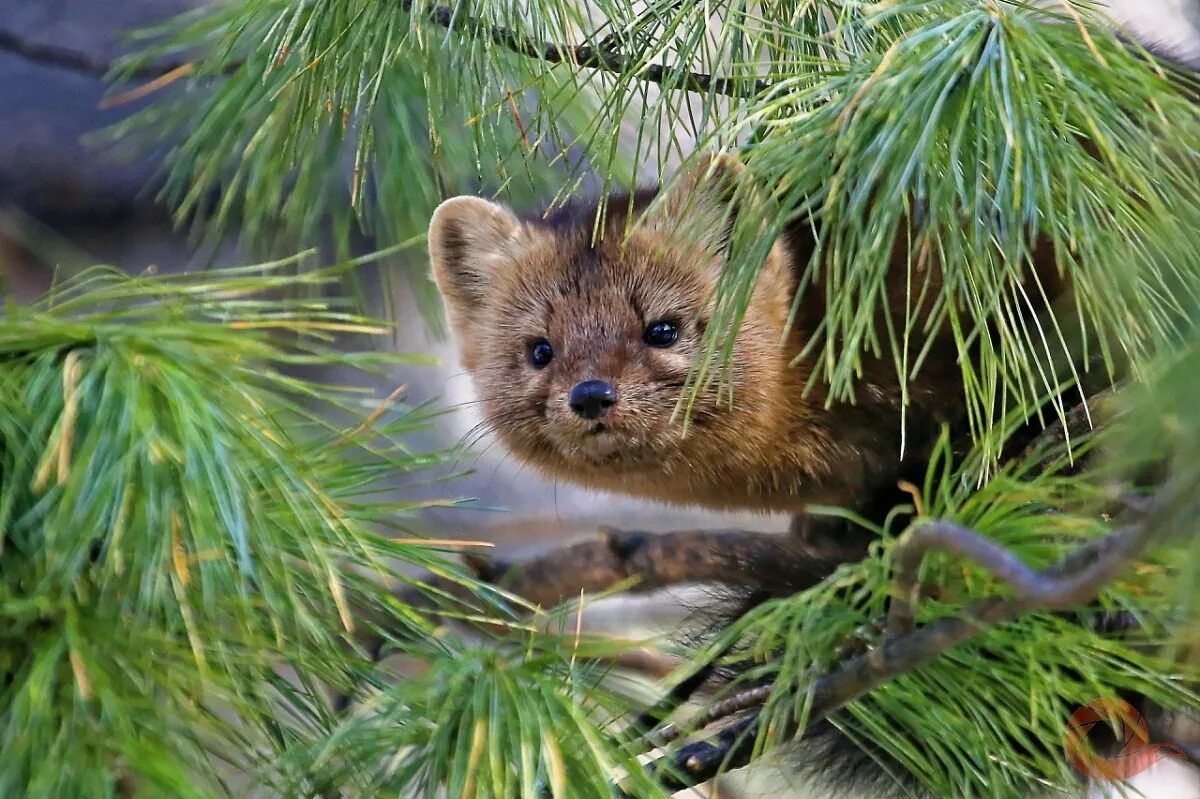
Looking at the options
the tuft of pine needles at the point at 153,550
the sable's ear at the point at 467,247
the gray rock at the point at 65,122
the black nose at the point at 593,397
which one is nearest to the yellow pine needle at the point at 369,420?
the tuft of pine needles at the point at 153,550

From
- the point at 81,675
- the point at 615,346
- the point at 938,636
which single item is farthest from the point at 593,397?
the point at 81,675

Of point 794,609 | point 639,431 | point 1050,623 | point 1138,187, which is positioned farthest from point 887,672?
point 639,431

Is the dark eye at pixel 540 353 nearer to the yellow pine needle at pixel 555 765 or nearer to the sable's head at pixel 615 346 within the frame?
the sable's head at pixel 615 346

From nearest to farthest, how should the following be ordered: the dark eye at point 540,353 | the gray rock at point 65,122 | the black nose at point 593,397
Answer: the black nose at point 593,397
the dark eye at point 540,353
the gray rock at point 65,122

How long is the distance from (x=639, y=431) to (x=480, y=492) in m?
2.16

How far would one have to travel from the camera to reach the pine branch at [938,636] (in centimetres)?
82

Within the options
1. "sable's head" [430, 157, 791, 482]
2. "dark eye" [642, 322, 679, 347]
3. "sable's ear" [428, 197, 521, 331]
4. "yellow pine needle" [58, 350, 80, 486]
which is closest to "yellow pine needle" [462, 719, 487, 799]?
"yellow pine needle" [58, 350, 80, 486]

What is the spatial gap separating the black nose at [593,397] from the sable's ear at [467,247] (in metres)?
0.41

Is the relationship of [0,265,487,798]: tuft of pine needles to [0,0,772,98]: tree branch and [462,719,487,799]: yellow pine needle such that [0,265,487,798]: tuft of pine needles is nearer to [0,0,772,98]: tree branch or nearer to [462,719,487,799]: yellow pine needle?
[462,719,487,799]: yellow pine needle

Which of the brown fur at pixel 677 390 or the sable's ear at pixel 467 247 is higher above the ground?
the sable's ear at pixel 467 247

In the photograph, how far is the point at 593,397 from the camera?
1.88 metres

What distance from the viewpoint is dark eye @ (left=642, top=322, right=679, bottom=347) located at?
1955mm

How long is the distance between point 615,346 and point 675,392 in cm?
11

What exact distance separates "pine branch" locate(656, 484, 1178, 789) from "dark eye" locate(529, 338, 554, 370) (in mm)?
814
